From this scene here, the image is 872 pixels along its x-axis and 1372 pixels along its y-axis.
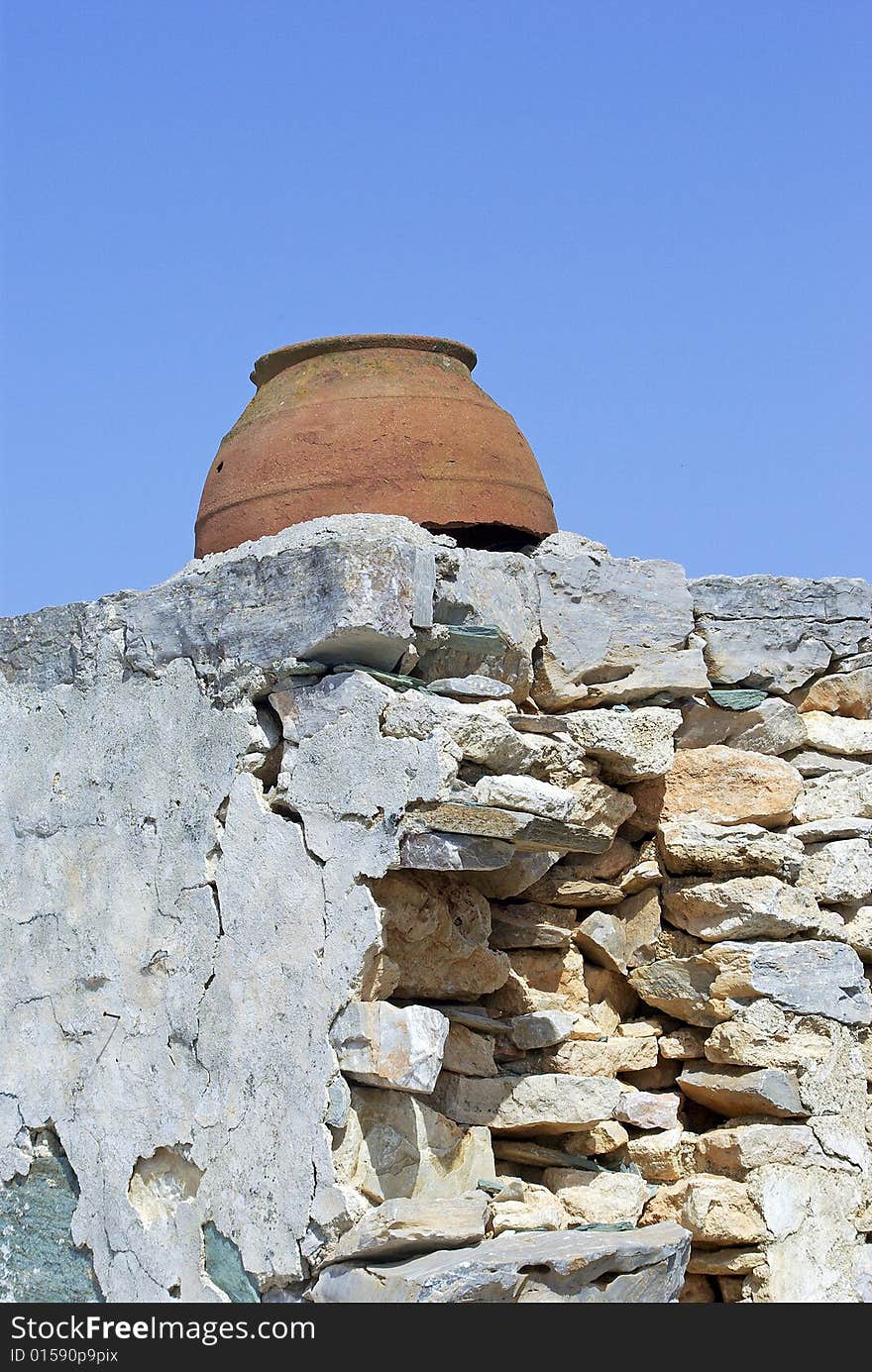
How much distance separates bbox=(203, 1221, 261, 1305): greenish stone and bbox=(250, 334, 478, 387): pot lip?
2.84 metres

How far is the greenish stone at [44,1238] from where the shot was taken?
418 cm

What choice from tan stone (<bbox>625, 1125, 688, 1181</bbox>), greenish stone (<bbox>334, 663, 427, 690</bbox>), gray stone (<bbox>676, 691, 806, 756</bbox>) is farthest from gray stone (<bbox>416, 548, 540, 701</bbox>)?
tan stone (<bbox>625, 1125, 688, 1181</bbox>)

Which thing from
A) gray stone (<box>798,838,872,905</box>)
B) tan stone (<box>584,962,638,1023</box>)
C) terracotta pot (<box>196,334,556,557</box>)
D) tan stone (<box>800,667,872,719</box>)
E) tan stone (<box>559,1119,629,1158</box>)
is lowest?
tan stone (<box>559,1119,629,1158</box>)

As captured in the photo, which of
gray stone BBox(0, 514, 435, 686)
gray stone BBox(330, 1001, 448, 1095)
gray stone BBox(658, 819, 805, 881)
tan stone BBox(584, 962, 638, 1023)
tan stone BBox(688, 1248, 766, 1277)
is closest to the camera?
gray stone BBox(330, 1001, 448, 1095)

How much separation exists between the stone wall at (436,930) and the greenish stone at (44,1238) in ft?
0.04

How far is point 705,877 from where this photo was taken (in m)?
4.71

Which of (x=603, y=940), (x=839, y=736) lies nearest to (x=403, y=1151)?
(x=603, y=940)

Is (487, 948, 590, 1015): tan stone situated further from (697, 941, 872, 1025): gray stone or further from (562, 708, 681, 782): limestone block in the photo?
(562, 708, 681, 782): limestone block

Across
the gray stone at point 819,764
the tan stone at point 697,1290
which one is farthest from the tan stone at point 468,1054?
the gray stone at point 819,764

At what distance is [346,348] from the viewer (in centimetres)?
525

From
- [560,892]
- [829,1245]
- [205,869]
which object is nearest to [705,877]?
[560,892]

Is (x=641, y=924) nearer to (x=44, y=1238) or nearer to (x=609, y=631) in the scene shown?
(x=609, y=631)

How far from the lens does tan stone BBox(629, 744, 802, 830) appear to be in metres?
4.69

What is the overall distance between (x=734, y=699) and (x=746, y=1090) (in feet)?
3.81
